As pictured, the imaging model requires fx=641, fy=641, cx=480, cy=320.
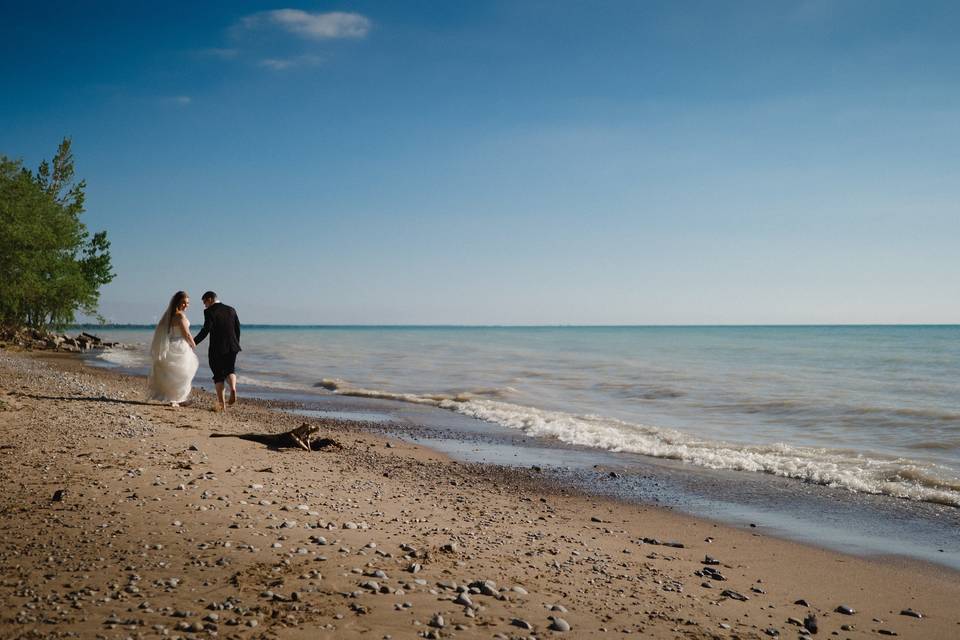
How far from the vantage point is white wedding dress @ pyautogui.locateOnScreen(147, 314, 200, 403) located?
42.4ft

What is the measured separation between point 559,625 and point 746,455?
8.91m

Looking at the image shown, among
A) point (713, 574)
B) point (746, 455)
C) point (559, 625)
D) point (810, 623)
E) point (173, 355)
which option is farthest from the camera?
point (173, 355)

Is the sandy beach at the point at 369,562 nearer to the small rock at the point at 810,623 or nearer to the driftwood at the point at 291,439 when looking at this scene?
the small rock at the point at 810,623

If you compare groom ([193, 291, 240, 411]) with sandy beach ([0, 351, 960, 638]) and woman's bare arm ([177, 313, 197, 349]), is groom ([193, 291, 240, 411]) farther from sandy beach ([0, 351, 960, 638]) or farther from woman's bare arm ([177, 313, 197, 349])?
sandy beach ([0, 351, 960, 638])

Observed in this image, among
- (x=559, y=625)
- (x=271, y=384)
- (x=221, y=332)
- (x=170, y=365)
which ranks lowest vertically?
(x=271, y=384)

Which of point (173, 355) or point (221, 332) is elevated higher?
point (221, 332)

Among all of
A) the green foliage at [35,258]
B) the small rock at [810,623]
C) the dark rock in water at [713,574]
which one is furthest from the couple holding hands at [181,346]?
the green foliage at [35,258]

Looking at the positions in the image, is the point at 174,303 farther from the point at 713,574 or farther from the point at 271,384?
the point at 271,384

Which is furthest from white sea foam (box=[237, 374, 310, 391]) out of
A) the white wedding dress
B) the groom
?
the white wedding dress

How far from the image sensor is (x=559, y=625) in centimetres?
438

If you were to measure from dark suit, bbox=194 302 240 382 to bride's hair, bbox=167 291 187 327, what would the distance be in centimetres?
68

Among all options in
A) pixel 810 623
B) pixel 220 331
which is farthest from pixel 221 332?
pixel 810 623

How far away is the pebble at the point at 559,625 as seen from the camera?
Result: 4.36 m

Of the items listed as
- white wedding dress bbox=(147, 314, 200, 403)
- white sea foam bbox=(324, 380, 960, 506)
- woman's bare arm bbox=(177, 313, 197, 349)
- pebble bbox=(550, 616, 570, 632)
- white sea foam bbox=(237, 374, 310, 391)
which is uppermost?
woman's bare arm bbox=(177, 313, 197, 349)
